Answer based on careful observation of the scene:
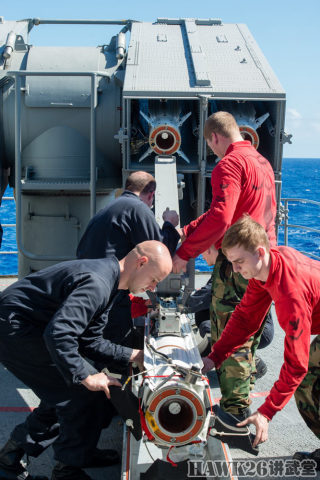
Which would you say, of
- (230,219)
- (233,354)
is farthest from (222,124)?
(233,354)

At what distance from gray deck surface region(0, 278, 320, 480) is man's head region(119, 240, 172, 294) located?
46.8 inches

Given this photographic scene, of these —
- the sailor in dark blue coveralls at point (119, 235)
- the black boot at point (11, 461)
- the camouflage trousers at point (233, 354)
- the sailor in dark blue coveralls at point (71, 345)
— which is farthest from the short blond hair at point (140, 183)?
the black boot at point (11, 461)

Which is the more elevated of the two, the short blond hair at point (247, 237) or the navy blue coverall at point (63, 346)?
the short blond hair at point (247, 237)

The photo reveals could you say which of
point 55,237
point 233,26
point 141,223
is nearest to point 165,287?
point 141,223

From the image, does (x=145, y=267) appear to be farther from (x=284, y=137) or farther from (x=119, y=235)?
(x=284, y=137)

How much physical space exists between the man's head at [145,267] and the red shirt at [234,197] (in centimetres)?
74

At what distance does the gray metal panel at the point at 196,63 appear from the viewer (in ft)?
16.4

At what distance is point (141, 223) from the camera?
12.3 feet

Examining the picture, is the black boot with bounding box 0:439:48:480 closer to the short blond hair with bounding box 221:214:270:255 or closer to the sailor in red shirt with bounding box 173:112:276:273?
the sailor in red shirt with bounding box 173:112:276:273

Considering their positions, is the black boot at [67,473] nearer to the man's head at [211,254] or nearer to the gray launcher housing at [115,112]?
the man's head at [211,254]

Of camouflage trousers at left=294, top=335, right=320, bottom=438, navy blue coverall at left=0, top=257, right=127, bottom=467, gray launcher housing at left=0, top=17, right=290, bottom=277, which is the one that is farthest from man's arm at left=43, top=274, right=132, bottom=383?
gray launcher housing at left=0, top=17, right=290, bottom=277

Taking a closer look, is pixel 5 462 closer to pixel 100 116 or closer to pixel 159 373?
pixel 159 373

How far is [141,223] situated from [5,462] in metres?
1.62

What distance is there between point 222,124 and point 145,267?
139cm
